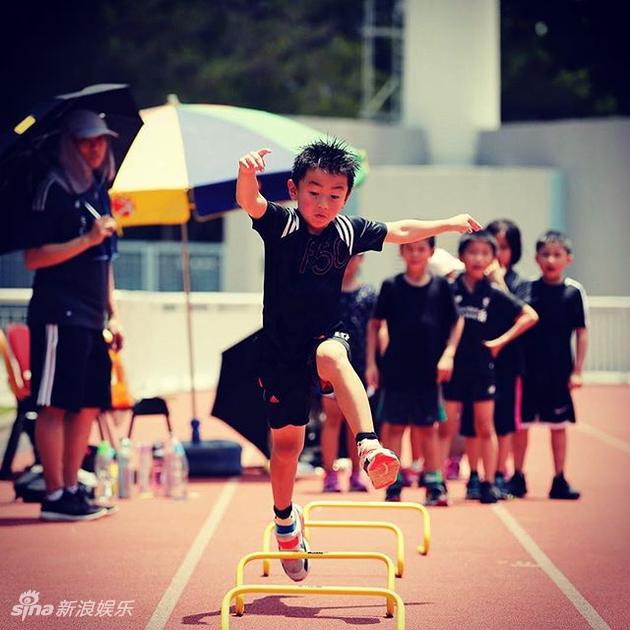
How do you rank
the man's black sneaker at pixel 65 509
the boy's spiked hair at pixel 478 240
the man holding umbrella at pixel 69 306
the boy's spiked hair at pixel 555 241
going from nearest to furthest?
1. the man holding umbrella at pixel 69 306
2. the man's black sneaker at pixel 65 509
3. the boy's spiked hair at pixel 478 240
4. the boy's spiked hair at pixel 555 241

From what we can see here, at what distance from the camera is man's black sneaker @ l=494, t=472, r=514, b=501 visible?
1073 cm

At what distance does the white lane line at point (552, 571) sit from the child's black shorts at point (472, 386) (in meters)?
0.78

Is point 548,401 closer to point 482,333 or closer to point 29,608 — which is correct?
point 482,333

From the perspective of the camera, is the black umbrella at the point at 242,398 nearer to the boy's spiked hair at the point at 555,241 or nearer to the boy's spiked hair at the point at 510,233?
the boy's spiked hair at the point at 510,233

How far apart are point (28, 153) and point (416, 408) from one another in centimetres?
312

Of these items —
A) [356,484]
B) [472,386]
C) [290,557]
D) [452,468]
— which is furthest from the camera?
[452,468]

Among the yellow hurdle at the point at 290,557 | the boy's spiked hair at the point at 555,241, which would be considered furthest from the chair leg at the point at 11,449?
the yellow hurdle at the point at 290,557

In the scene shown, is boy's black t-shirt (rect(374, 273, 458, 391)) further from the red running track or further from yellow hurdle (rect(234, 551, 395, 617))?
yellow hurdle (rect(234, 551, 395, 617))

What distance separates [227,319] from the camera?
22.0 m

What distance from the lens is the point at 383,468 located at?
608 centimetres

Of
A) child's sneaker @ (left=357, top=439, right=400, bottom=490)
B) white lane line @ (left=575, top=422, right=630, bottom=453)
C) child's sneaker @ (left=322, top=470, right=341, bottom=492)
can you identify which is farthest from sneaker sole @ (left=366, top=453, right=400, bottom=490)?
white lane line @ (left=575, top=422, right=630, bottom=453)

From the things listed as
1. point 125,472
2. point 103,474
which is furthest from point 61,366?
point 125,472

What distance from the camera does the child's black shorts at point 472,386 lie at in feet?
34.5

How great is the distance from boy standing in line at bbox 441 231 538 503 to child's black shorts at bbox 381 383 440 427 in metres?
0.38
